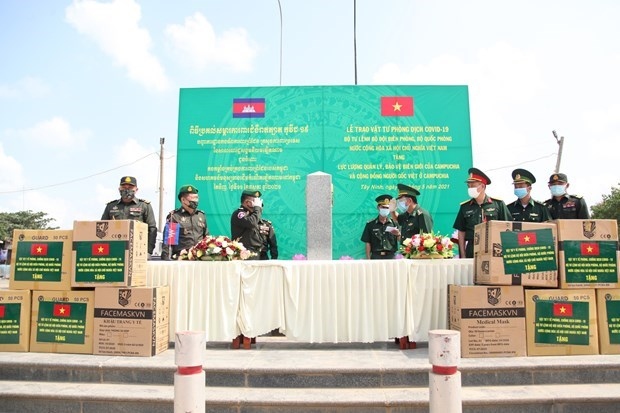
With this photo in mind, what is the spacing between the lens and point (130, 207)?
5.70 metres

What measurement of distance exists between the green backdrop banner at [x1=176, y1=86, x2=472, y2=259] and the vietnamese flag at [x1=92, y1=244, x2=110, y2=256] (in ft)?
10.6

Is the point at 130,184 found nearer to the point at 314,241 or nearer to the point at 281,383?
the point at 314,241

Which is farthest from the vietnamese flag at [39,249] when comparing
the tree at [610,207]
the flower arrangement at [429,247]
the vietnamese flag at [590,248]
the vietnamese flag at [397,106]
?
the tree at [610,207]

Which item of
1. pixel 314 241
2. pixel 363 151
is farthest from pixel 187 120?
pixel 314 241

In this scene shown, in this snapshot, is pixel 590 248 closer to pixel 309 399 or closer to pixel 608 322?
pixel 608 322

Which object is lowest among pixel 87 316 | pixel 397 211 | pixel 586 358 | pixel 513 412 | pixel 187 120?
pixel 513 412

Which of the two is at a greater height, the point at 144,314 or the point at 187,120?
the point at 187,120

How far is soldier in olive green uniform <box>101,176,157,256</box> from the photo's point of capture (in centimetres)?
566

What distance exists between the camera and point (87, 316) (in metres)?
4.21

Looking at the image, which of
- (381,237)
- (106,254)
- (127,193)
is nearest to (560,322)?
(381,237)

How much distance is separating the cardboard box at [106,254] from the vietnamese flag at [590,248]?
153 inches

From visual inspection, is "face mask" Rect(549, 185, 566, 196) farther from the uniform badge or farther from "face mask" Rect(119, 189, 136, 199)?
"face mask" Rect(119, 189, 136, 199)

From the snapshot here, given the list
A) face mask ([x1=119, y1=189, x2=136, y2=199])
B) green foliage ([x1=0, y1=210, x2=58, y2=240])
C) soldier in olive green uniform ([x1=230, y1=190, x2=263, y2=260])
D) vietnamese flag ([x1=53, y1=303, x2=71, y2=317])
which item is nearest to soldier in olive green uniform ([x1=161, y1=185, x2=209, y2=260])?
soldier in olive green uniform ([x1=230, y1=190, x2=263, y2=260])

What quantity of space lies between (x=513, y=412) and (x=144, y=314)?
2935 millimetres
